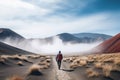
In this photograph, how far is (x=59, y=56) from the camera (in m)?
27.4

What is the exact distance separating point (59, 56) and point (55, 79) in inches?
401

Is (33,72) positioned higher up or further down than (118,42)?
further down

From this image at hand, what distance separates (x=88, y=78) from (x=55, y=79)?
2.61m

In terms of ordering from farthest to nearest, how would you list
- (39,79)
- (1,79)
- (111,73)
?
1. (111,73)
2. (39,79)
3. (1,79)

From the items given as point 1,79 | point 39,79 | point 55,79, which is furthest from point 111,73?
point 1,79

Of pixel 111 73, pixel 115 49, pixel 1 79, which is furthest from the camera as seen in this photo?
pixel 115 49

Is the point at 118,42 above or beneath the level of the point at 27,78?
above

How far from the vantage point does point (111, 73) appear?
1920 cm

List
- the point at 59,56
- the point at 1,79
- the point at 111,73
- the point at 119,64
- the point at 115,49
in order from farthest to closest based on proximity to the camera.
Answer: the point at 115,49 → the point at 59,56 → the point at 119,64 → the point at 111,73 → the point at 1,79

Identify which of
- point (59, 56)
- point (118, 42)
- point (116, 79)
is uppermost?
point (118, 42)

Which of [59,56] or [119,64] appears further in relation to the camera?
[59,56]

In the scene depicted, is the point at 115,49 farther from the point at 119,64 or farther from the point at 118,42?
the point at 119,64

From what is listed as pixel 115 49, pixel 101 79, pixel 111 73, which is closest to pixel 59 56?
pixel 111 73

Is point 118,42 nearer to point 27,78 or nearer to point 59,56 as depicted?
point 59,56
